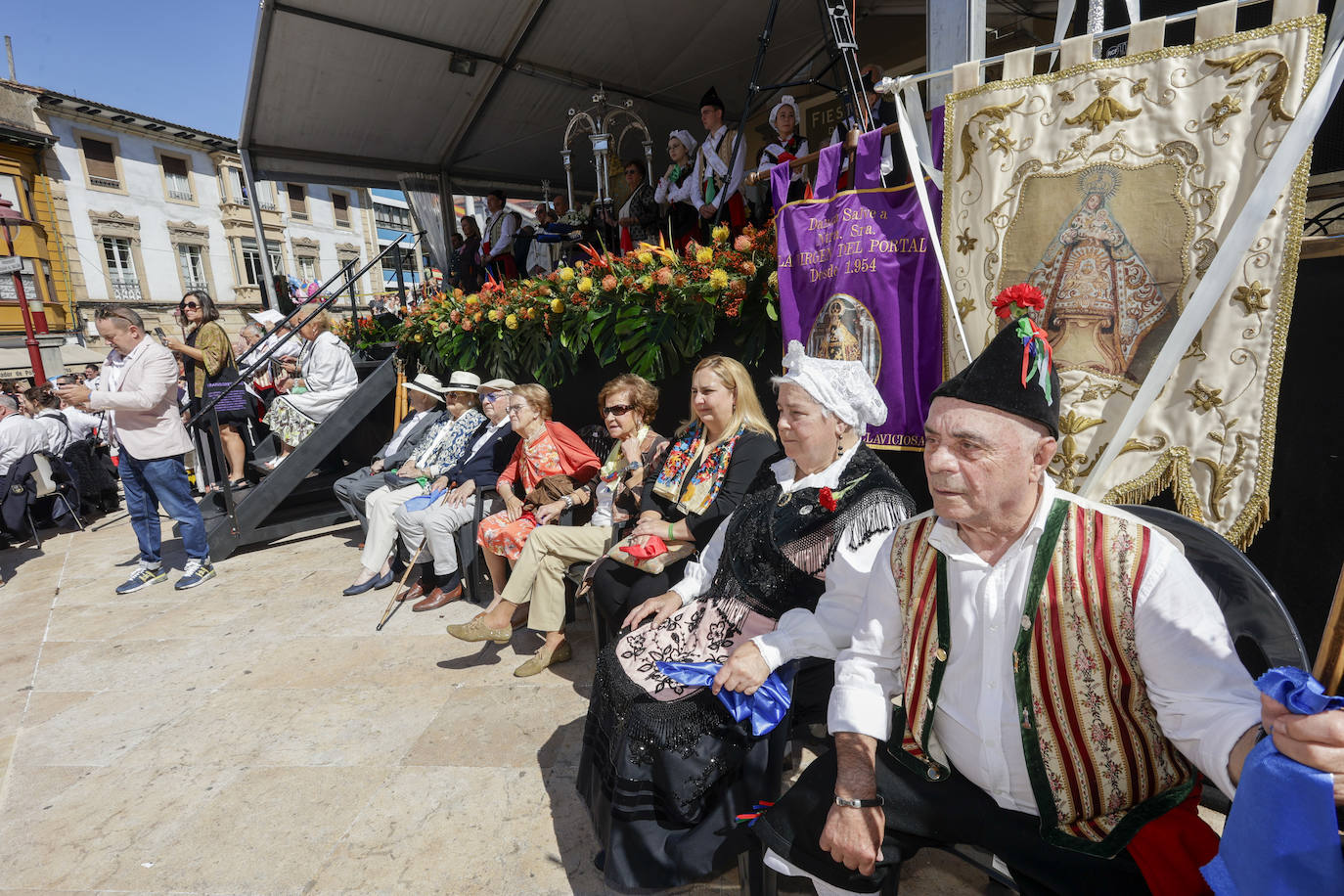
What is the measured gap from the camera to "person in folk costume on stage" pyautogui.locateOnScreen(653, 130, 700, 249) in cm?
631

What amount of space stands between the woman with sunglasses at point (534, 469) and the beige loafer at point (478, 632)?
0.52m

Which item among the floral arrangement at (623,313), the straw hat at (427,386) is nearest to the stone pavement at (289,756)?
the straw hat at (427,386)

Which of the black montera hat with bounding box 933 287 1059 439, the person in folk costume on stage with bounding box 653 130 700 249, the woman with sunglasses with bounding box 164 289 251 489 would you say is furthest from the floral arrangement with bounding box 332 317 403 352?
the black montera hat with bounding box 933 287 1059 439

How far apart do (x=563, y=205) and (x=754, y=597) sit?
9641 millimetres

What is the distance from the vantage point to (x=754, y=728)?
1.76 metres

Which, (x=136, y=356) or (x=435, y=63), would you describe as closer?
(x=136, y=356)

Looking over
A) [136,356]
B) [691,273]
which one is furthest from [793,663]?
[136,356]

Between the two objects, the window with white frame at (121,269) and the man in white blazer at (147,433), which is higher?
the window with white frame at (121,269)

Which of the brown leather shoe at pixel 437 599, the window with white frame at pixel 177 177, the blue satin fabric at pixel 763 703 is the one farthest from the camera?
the window with white frame at pixel 177 177

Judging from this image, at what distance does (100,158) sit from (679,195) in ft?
94.6

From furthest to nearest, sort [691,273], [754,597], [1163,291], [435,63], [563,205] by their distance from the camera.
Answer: [563,205], [435,63], [691,273], [754,597], [1163,291]

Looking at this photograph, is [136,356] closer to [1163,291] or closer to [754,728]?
[754,728]

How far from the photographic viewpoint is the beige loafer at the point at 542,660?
3.35 m

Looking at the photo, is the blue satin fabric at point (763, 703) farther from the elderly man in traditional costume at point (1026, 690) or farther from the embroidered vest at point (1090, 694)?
the embroidered vest at point (1090, 694)
